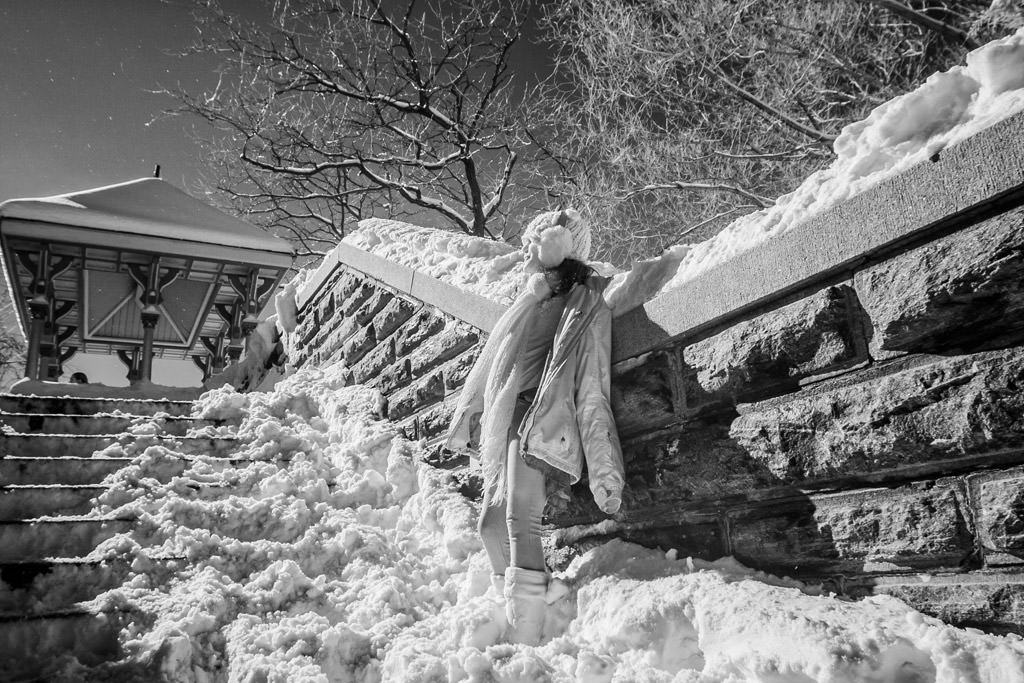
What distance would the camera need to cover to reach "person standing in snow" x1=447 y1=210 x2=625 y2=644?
7.68ft

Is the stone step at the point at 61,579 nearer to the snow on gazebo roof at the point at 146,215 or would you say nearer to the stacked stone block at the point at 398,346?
the stacked stone block at the point at 398,346

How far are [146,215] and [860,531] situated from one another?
38.5 ft

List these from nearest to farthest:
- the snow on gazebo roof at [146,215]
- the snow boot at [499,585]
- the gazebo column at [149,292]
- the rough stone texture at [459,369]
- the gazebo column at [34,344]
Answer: the snow boot at [499,585] → the rough stone texture at [459,369] → the snow on gazebo roof at [146,215] → the gazebo column at [149,292] → the gazebo column at [34,344]

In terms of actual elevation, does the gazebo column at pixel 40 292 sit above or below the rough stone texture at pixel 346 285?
above

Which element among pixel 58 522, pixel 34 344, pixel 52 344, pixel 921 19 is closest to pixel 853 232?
pixel 58 522

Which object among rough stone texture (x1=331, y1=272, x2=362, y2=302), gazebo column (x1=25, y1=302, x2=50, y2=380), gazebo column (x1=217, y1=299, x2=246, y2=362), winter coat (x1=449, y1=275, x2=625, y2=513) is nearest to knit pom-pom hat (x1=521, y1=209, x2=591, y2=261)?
winter coat (x1=449, y1=275, x2=625, y2=513)

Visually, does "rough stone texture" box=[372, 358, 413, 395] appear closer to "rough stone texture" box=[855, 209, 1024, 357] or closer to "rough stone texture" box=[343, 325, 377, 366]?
"rough stone texture" box=[343, 325, 377, 366]

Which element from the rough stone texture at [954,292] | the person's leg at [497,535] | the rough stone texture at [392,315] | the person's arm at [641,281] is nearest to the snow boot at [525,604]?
the person's leg at [497,535]

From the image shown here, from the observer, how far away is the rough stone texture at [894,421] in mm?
1505

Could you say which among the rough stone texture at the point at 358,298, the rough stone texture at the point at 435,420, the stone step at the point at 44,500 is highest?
the rough stone texture at the point at 358,298

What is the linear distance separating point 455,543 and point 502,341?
992mm

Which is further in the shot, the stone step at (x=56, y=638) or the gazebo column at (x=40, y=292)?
the gazebo column at (x=40, y=292)

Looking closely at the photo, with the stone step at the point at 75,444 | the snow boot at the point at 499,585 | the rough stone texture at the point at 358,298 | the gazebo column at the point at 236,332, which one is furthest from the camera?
the gazebo column at the point at 236,332

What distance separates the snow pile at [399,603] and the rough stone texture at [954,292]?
2.23 ft
